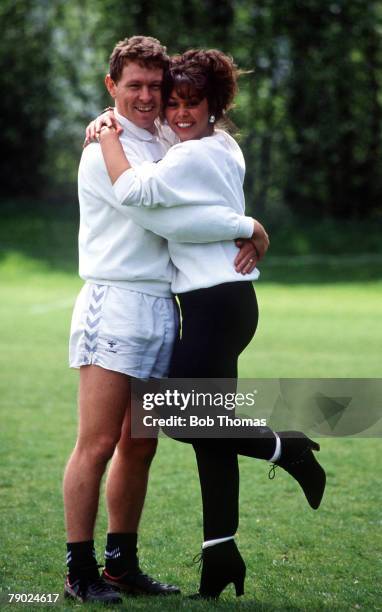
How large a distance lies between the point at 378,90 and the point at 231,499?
23381mm

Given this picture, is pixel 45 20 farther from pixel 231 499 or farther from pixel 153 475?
pixel 231 499

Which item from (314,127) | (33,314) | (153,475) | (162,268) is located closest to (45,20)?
(314,127)

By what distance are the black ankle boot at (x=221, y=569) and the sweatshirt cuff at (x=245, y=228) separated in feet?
3.52

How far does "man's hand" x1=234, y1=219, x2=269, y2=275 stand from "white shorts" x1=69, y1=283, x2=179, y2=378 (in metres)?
0.31

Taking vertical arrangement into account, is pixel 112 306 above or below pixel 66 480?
above

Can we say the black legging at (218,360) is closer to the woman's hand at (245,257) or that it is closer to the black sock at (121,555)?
the woman's hand at (245,257)

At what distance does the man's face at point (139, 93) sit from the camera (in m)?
3.84

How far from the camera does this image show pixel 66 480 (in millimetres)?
3906

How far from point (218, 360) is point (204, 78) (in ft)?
3.18

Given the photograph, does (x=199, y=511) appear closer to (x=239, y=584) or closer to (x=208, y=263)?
(x=239, y=584)

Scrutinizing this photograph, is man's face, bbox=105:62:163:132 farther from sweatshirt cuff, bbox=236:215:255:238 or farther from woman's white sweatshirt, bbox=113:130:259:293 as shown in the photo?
sweatshirt cuff, bbox=236:215:255:238

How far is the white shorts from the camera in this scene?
3.82 m

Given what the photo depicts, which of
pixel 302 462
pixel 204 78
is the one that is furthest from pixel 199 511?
pixel 204 78

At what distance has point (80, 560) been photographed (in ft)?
12.7
